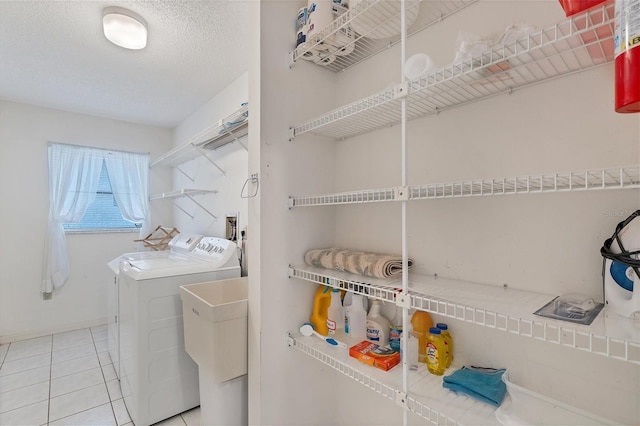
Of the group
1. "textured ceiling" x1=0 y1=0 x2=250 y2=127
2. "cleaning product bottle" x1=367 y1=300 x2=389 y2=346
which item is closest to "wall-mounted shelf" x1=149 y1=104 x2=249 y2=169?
"textured ceiling" x1=0 y1=0 x2=250 y2=127

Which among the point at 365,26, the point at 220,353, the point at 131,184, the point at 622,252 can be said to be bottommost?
the point at 220,353

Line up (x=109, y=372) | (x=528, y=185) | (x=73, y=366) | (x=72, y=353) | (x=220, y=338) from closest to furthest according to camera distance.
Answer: (x=528, y=185) → (x=220, y=338) → (x=109, y=372) → (x=73, y=366) → (x=72, y=353)

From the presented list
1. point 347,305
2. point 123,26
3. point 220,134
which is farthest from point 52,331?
point 347,305

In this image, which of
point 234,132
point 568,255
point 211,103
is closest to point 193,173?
point 211,103

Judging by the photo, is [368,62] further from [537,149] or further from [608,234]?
[608,234]

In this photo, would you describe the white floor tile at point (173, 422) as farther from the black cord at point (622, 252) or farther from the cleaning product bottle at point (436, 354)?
the black cord at point (622, 252)

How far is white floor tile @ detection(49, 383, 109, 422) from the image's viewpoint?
6.47 ft

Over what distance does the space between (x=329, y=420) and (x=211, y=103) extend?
9.64ft

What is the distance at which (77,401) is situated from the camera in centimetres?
209

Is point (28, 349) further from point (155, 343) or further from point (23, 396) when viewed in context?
point (155, 343)

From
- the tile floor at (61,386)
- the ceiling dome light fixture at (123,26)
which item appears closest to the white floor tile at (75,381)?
the tile floor at (61,386)

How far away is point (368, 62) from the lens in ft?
4.80

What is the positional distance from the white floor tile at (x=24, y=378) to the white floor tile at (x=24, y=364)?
7cm

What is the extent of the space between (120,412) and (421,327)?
213 cm
